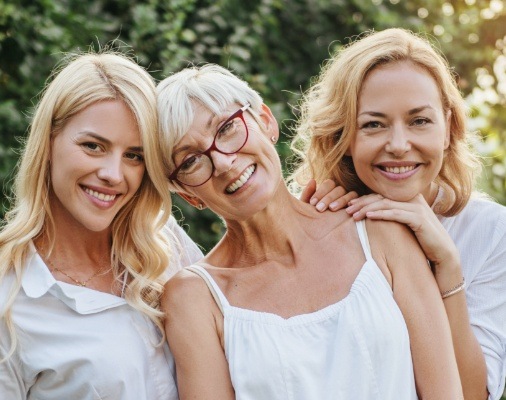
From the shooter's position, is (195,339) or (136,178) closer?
(195,339)

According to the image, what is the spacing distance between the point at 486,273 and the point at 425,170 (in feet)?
1.47

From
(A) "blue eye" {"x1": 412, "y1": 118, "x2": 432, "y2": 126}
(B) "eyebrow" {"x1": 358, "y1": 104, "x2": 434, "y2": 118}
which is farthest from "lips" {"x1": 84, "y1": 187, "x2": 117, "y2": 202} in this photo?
(A) "blue eye" {"x1": 412, "y1": 118, "x2": 432, "y2": 126}

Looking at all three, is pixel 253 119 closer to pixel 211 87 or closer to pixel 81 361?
pixel 211 87

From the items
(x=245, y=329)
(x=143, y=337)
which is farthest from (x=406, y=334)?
(x=143, y=337)

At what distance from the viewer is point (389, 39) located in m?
3.39

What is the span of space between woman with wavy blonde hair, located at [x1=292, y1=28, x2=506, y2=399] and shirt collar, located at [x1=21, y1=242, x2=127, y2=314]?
0.84 m

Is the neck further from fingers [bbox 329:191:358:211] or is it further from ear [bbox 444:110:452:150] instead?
ear [bbox 444:110:452:150]

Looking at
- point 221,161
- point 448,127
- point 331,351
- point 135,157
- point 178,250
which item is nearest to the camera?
point 331,351

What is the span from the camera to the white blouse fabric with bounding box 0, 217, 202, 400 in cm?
310

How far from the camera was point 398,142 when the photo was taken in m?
3.28

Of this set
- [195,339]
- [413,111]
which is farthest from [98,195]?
[413,111]

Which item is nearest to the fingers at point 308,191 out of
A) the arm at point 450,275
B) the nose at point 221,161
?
the arm at point 450,275

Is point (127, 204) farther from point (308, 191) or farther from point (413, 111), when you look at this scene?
point (413, 111)

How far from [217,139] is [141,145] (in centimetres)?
26
